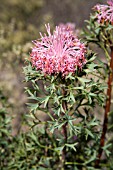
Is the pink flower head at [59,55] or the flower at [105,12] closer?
the pink flower head at [59,55]

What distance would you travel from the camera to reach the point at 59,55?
1649 mm

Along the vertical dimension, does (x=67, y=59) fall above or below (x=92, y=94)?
above

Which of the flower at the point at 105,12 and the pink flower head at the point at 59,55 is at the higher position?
the flower at the point at 105,12

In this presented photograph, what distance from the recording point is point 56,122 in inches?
70.9

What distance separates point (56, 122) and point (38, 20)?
4755 mm

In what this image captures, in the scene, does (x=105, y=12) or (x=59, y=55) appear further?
(x=105, y=12)

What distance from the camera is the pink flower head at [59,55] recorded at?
5.36 ft

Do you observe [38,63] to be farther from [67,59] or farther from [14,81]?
[14,81]

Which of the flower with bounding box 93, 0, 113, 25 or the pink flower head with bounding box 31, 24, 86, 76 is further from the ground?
the flower with bounding box 93, 0, 113, 25

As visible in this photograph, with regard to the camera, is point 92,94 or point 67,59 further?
point 92,94

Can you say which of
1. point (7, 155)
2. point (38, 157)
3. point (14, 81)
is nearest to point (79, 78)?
point (38, 157)

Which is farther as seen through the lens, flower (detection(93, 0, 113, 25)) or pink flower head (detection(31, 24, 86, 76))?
flower (detection(93, 0, 113, 25))

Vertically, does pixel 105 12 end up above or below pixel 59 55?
above

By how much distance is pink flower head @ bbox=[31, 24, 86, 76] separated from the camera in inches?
64.3
